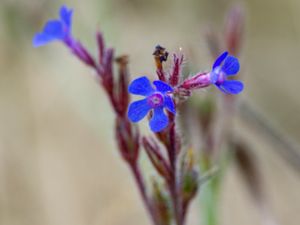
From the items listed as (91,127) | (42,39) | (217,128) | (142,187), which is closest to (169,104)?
(142,187)

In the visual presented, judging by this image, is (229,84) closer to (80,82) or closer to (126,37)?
(80,82)

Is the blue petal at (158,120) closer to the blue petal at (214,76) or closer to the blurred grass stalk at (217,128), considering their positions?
the blue petal at (214,76)

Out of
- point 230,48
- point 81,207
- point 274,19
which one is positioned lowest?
point 81,207

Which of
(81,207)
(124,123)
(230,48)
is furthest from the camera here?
(81,207)

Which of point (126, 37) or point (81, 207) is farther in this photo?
point (126, 37)

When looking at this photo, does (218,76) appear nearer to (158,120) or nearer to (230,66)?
(230,66)

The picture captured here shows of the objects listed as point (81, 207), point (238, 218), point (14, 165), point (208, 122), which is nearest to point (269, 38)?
point (238, 218)
